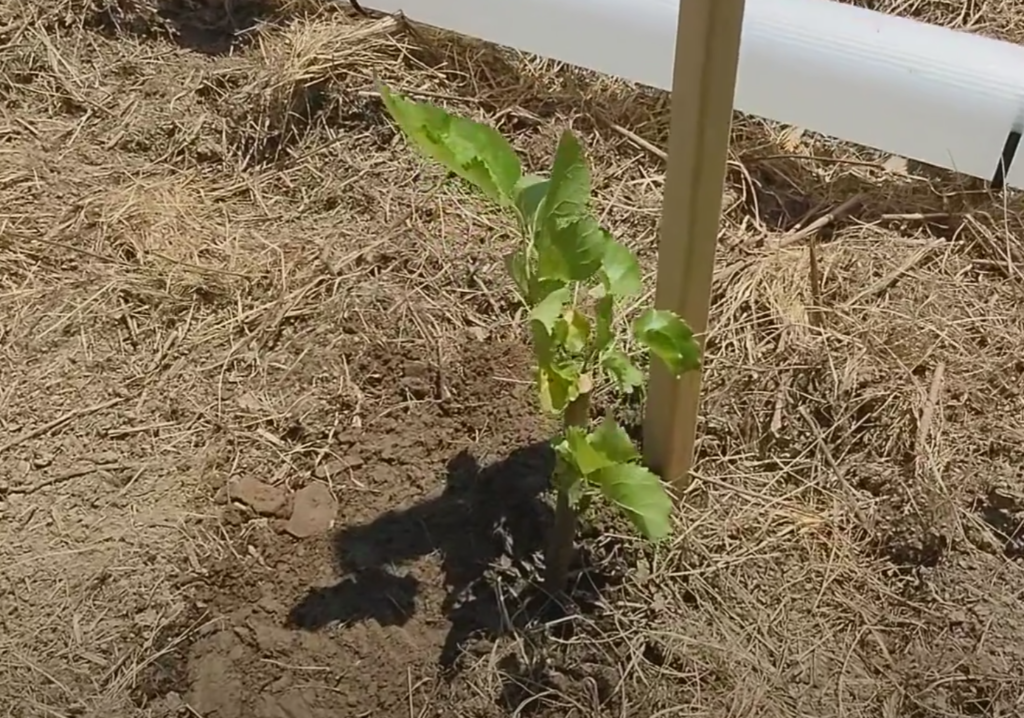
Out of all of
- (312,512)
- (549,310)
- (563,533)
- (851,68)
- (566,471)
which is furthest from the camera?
(851,68)

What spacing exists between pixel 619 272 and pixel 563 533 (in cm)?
32

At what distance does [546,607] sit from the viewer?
1301 mm

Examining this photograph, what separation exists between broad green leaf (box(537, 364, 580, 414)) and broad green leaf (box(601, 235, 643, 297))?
0.29 feet

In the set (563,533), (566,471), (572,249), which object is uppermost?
(572,249)

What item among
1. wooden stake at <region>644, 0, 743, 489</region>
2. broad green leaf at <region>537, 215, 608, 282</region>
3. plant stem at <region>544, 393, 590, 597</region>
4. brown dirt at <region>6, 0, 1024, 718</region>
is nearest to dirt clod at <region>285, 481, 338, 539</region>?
brown dirt at <region>6, 0, 1024, 718</region>

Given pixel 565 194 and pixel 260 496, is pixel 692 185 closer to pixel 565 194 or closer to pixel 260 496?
pixel 565 194

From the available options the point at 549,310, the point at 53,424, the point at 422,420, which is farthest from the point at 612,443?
the point at 53,424

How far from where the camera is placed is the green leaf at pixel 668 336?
1071mm

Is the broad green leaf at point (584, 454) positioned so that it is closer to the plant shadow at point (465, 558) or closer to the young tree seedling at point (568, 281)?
the young tree seedling at point (568, 281)

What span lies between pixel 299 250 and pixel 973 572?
0.96 m

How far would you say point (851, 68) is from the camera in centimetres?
172

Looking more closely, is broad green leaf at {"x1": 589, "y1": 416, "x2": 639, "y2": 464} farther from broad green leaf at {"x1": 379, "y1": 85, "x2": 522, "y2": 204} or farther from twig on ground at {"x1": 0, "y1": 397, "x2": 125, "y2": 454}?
twig on ground at {"x1": 0, "y1": 397, "x2": 125, "y2": 454}

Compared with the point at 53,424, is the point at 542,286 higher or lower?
higher

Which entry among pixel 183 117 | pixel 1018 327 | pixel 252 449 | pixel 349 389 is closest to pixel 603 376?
pixel 349 389
